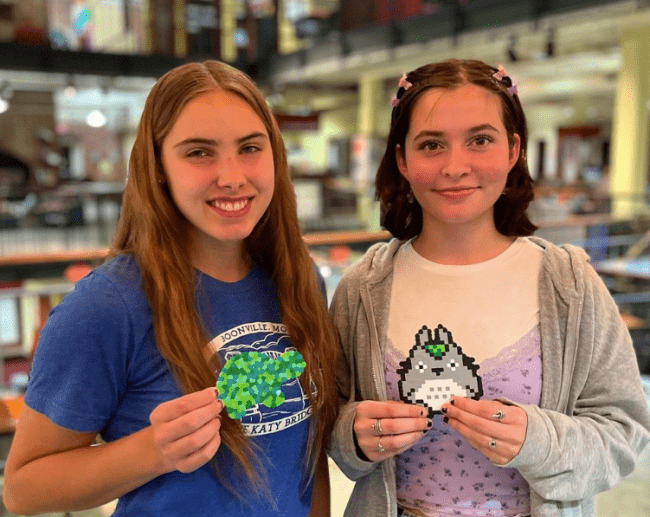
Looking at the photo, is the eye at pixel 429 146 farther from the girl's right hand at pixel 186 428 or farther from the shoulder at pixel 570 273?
the girl's right hand at pixel 186 428

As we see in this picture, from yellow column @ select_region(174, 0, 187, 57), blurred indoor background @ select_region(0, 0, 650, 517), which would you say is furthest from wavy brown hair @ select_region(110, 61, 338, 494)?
yellow column @ select_region(174, 0, 187, 57)

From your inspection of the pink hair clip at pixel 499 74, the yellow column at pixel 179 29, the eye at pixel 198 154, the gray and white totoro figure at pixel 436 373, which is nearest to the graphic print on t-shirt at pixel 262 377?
the gray and white totoro figure at pixel 436 373

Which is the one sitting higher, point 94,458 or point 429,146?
point 429,146

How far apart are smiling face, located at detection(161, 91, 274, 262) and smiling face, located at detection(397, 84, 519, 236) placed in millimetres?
347

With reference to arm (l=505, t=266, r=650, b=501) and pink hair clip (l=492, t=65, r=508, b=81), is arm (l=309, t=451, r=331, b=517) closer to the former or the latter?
arm (l=505, t=266, r=650, b=501)

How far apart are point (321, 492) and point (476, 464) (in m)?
0.35

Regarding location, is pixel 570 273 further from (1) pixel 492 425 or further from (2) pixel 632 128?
(2) pixel 632 128

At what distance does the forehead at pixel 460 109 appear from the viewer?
1257 mm

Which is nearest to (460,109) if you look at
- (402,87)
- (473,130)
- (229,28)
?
(473,130)

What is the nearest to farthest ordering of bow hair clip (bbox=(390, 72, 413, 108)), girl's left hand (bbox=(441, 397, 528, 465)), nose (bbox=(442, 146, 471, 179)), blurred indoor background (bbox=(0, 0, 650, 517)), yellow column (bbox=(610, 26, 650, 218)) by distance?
girl's left hand (bbox=(441, 397, 528, 465)) < nose (bbox=(442, 146, 471, 179)) < bow hair clip (bbox=(390, 72, 413, 108)) < blurred indoor background (bbox=(0, 0, 650, 517)) < yellow column (bbox=(610, 26, 650, 218))

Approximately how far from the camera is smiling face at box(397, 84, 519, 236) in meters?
1.25

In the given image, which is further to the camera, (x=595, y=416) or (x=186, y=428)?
(x=595, y=416)

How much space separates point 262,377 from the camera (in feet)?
3.68

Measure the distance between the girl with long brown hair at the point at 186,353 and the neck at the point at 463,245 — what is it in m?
0.31
